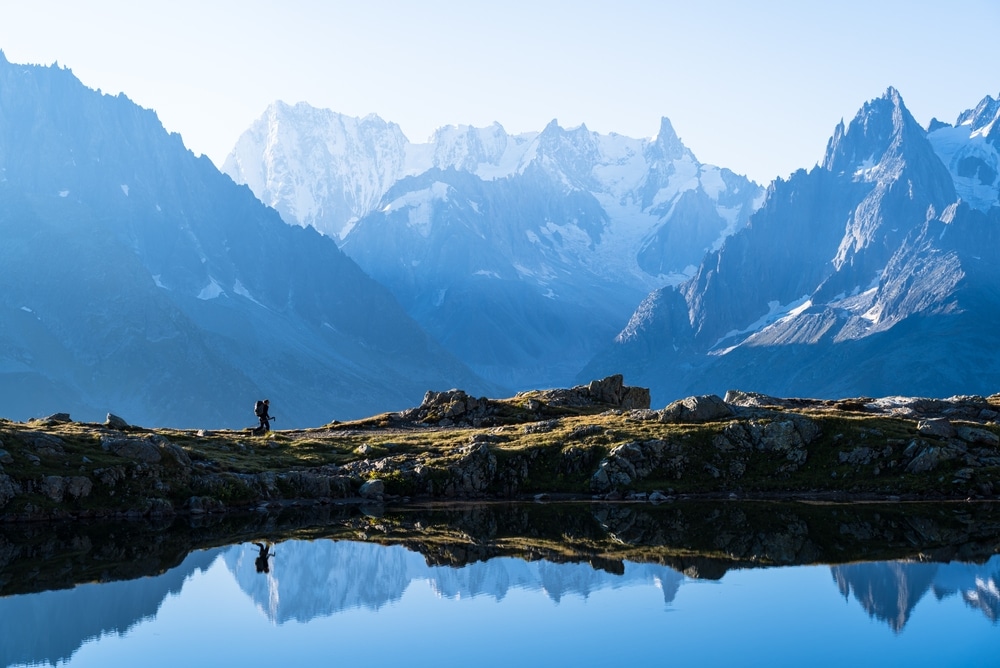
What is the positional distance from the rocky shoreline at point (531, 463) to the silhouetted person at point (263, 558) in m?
15.9

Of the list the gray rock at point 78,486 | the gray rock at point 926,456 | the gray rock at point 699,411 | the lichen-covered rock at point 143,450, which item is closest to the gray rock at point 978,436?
the gray rock at point 926,456

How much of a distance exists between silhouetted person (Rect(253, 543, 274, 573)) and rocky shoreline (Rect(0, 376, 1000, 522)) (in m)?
15.9

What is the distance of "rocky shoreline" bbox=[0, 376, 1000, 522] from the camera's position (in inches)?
3231

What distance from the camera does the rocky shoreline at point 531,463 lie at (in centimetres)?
8206

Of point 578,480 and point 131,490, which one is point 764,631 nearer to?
point 578,480

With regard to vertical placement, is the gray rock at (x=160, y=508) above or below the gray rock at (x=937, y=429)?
below

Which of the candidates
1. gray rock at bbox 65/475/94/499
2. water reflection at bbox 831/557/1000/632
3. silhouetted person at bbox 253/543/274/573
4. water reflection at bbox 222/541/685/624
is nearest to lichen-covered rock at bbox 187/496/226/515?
gray rock at bbox 65/475/94/499

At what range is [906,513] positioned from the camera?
79375 millimetres

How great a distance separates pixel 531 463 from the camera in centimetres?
9456

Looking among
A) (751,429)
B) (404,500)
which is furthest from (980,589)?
(404,500)

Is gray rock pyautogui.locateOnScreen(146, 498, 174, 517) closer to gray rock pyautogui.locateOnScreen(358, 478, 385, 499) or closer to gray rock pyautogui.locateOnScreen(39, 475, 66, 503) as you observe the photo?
gray rock pyautogui.locateOnScreen(39, 475, 66, 503)

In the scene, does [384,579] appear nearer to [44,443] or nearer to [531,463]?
[531,463]

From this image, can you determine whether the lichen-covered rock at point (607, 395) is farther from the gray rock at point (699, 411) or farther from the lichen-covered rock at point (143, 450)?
the lichen-covered rock at point (143, 450)

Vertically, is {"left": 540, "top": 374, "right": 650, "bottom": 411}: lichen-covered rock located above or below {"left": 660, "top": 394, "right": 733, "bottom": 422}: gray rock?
above
